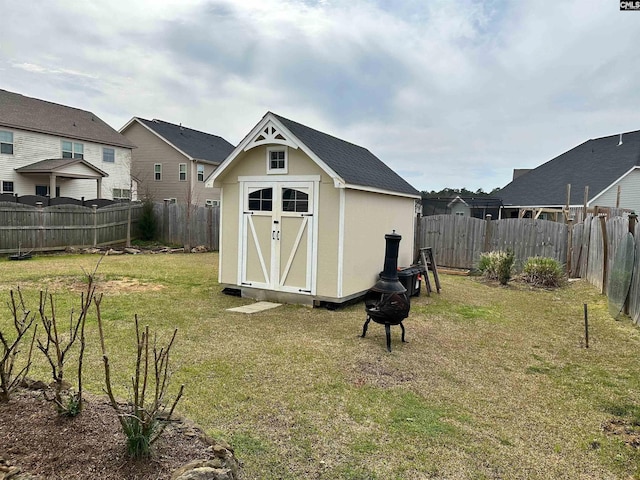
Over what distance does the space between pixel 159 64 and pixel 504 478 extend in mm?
13794

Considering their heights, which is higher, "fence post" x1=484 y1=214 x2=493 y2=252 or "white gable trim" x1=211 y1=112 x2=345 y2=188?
"white gable trim" x1=211 y1=112 x2=345 y2=188

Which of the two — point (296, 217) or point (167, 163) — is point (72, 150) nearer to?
point (167, 163)

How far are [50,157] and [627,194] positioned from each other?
1063 inches

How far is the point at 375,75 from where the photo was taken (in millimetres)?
11898

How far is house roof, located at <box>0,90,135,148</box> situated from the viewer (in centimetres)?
1872

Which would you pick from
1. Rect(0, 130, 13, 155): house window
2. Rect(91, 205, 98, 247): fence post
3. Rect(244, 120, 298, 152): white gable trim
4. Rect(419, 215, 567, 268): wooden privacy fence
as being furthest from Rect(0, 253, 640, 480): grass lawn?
Rect(0, 130, 13, 155): house window

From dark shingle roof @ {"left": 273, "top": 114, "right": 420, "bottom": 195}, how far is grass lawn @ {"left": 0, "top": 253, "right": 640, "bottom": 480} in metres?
2.52

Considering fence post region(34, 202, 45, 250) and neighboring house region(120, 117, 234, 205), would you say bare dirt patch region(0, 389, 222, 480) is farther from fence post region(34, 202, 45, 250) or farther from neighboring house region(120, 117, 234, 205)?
neighboring house region(120, 117, 234, 205)

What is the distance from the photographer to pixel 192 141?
27188 mm

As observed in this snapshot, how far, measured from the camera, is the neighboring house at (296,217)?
7504mm

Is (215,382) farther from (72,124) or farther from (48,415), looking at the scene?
(72,124)

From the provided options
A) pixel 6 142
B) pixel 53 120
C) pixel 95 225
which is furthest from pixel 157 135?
pixel 95 225

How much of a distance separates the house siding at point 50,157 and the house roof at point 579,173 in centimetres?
2099

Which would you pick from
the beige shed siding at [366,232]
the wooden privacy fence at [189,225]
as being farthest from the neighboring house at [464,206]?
the beige shed siding at [366,232]
